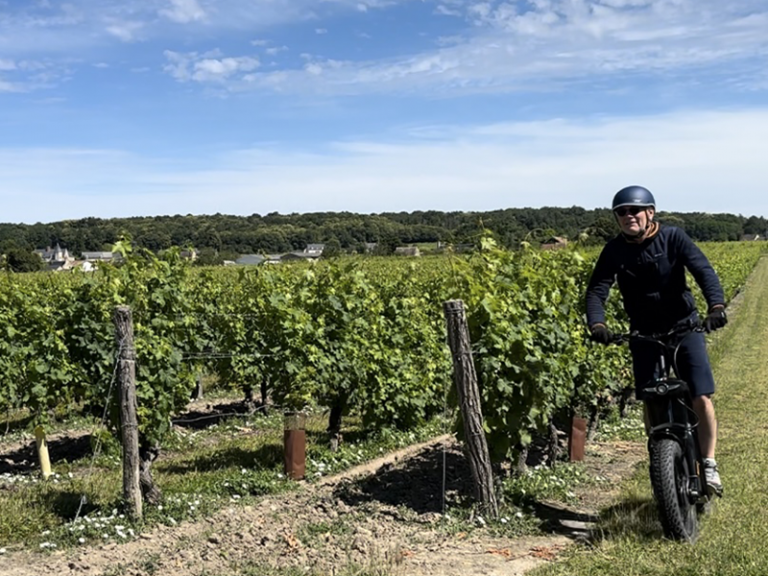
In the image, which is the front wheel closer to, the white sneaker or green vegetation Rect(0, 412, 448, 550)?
the white sneaker

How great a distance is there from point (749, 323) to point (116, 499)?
60.7 ft

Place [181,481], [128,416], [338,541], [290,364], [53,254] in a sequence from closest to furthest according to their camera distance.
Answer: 1. [338,541]
2. [128,416]
3. [181,481]
4. [290,364]
5. [53,254]

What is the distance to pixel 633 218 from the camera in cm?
443

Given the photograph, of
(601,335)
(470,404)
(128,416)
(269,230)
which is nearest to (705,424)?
(601,335)

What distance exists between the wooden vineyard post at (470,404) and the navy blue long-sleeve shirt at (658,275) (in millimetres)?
904

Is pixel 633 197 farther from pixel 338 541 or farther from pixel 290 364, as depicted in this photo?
pixel 290 364

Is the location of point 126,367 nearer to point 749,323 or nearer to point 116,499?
point 116,499

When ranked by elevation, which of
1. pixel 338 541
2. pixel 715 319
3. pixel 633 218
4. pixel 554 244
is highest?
pixel 633 218

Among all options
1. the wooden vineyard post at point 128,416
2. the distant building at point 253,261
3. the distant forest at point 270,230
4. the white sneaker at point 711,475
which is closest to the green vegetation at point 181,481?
the wooden vineyard post at point 128,416

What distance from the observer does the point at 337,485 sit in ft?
20.4

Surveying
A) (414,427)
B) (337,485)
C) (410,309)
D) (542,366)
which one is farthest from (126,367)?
(410,309)

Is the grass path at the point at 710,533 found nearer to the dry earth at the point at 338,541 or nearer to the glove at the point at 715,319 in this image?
the dry earth at the point at 338,541

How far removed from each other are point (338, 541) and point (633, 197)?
2.68 m

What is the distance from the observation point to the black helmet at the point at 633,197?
441cm
